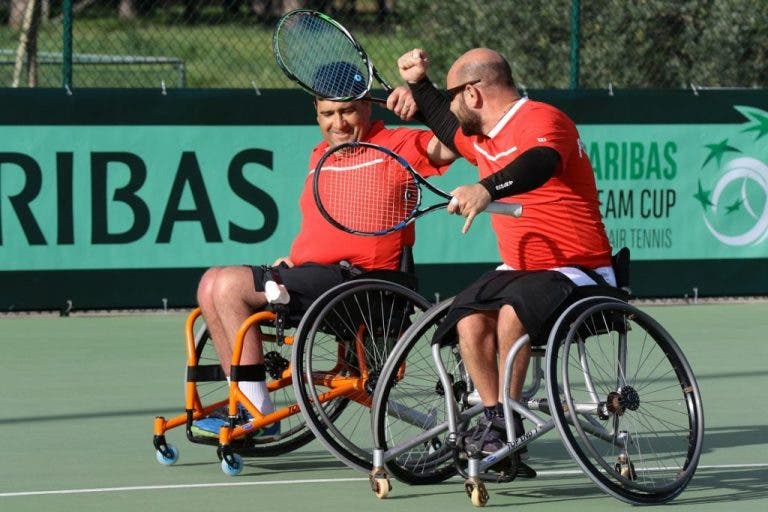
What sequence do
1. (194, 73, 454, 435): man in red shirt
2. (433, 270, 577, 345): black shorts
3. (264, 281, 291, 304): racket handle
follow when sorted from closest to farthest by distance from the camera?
(433, 270, 577, 345): black shorts < (264, 281, 291, 304): racket handle < (194, 73, 454, 435): man in red shirt

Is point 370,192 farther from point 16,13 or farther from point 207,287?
point 16,13

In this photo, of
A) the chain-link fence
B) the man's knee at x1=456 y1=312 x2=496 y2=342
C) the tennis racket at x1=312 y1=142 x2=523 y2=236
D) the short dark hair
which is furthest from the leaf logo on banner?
the man's knee at x1=456 y1=312 x2=496 y2=342

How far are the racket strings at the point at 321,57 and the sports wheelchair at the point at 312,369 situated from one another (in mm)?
689

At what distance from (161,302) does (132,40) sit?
4004 mm

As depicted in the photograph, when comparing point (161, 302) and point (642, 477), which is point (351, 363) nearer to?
point (642, 477)

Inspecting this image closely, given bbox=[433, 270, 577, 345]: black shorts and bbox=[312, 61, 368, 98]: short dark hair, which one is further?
bbox=[312, 61, 368, 98]: short dark hair

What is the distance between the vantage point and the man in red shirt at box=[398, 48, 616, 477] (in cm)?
536

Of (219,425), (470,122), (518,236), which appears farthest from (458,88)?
(219,425)

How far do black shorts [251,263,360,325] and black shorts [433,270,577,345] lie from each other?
2.06ft

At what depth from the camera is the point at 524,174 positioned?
5141 millimetres

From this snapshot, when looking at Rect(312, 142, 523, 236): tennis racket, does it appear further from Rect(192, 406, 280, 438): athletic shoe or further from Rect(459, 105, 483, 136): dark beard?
Rect(192, 406, 280, 438): athletic shoe

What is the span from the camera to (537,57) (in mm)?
14203

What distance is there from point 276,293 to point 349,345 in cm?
39

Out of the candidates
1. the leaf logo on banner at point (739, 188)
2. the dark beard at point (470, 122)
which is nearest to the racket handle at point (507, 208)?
the dark beard at point (470, 122)
